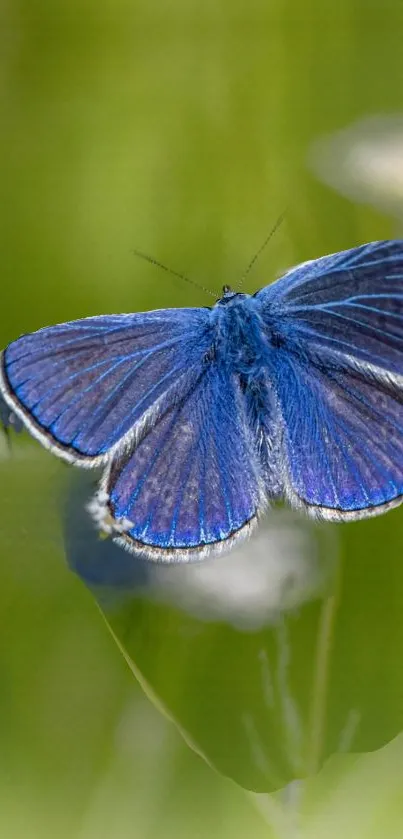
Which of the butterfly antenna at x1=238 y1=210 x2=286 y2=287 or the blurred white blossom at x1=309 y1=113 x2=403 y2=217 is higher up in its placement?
the blurred white blossom at x1=309 y1=113 x2=403 y2=217

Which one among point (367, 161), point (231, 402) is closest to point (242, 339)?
point (231, 402)

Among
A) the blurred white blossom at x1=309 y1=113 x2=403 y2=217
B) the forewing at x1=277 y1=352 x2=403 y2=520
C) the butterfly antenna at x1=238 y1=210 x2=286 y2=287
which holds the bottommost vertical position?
the forewing at x1=277 y1=352 x2=403 y2=520

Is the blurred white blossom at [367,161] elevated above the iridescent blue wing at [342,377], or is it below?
above

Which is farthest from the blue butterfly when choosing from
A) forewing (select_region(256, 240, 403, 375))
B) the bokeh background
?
the bokeh background

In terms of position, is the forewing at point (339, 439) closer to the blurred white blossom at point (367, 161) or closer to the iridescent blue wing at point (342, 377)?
the iridescent blue wing at point (342, 377)

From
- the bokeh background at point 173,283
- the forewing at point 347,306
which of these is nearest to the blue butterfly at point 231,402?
the forewing at point 347,306

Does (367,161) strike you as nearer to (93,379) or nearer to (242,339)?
(242,339)

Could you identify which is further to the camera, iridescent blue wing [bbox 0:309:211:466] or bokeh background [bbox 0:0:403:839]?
bokeh background [bbox 0:0:403:839]

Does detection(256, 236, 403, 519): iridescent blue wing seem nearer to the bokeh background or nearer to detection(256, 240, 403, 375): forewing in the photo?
detection(256, 240, 403, 375): forewing
